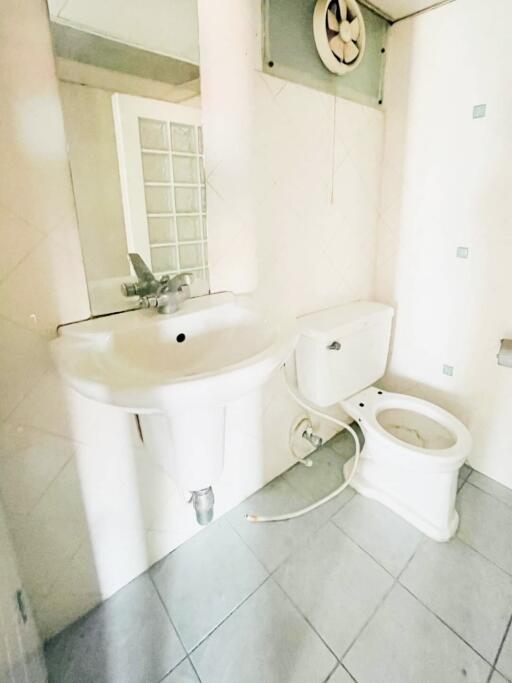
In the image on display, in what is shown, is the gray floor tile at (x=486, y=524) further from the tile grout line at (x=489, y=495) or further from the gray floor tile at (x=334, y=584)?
the gray floor tile at (x=334, y=584)

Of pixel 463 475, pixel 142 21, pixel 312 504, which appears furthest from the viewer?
pixel 463 475

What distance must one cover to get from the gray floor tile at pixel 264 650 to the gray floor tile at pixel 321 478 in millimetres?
418

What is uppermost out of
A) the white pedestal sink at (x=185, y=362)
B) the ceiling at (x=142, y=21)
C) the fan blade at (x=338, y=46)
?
the fan blade at (x=338, y=46)

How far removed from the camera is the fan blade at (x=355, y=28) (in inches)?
45.0

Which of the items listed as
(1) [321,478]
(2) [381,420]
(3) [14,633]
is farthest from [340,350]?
(3) [14,633]

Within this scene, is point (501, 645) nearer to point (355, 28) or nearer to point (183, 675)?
point (183, 675)

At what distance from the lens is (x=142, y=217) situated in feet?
2.93

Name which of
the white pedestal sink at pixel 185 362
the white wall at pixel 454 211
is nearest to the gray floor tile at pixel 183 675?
the white pedestal sink at pixel 185 362

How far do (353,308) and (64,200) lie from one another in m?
1.09

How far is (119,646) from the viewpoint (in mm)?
938

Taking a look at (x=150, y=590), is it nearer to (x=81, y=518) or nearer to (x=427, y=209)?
(x=81, y=518)

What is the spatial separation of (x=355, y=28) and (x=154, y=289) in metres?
1.11

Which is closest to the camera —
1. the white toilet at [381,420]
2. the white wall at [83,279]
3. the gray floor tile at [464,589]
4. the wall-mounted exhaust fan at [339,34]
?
the white wall at [83,279]

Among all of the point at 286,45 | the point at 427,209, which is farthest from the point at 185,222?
the point at 427,209
